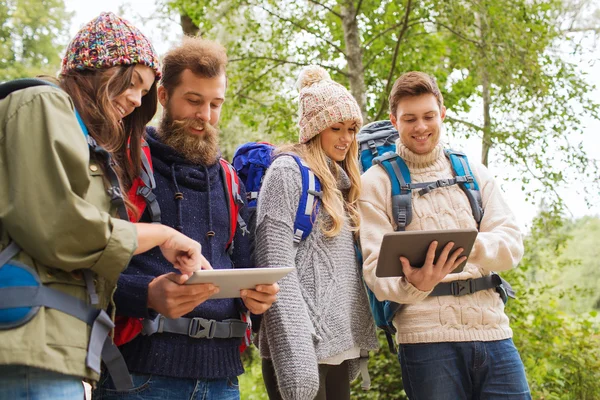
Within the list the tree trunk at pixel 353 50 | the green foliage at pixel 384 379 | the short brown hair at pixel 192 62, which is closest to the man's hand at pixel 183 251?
the short brown hair at pixel 192 62

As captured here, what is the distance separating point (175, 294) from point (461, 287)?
1.50m

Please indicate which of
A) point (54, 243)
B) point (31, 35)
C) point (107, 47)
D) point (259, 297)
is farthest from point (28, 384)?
point (31, 35)

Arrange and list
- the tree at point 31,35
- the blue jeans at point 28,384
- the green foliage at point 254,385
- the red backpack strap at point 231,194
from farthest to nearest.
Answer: the tree at point 31,35 → the green foliage at point 254,385 → the red backpack strap at point 231,194 → the blue jeans at point 28,384

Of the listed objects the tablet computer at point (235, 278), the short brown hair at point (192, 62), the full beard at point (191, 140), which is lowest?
the tablet computer at point (235, 278)

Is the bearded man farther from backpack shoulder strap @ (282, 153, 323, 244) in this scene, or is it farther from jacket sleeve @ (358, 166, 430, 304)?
jacket sleeve @ (358, 166, 430, 304)

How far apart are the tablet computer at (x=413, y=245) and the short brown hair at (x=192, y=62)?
3.51 feet

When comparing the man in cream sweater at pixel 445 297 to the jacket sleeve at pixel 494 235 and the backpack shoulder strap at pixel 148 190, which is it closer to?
the jacket sleeve at pixel 494 235

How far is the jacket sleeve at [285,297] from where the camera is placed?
2.84 meters

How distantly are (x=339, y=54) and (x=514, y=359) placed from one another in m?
5.93

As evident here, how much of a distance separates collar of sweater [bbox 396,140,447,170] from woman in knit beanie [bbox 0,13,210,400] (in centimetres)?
173

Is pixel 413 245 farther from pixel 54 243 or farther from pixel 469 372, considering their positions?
pixel 54 243

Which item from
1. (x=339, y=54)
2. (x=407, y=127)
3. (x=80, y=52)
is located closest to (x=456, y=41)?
(x=339, y=54)

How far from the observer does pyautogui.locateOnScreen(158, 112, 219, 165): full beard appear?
113 inches

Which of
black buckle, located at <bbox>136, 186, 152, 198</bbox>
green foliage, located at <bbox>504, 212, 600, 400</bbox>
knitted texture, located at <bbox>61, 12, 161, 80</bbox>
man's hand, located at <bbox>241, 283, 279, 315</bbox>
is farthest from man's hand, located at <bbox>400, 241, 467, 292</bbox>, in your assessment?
green foliage, located at <bbox>504, 212, 600, 400</bbox>
